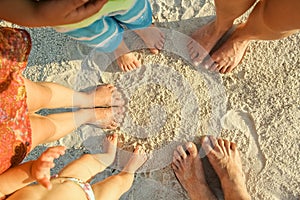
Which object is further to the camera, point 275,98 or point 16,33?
point 275,98

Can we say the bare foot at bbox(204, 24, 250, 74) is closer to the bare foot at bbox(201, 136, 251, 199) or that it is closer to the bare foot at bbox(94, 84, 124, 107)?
the bare foot at bbox(201, 136, 251, 199)

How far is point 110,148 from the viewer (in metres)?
2.02

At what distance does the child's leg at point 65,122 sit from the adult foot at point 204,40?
0.46 m

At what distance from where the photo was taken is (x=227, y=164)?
77.2 inches

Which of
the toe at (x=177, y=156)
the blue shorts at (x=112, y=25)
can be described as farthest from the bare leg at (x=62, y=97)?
the toe at (x=177, y=156)

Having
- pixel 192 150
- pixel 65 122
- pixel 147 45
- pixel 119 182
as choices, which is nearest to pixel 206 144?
pixel 192 150

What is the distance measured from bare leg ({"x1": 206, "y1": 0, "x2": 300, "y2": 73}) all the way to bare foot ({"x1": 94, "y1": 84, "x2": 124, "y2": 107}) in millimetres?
470

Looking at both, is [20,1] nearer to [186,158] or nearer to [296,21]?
[296,21]

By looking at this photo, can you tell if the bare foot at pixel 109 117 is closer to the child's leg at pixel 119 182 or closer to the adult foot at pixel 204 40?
the child's leg at pixel 119 182

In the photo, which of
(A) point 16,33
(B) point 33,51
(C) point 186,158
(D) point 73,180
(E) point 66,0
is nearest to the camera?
(E) point 66,0

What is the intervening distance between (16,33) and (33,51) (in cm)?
85

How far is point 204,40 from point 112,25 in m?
0.59

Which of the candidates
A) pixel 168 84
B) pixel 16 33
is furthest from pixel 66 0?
pixel 168 84

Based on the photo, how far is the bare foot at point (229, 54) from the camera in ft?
6.22
